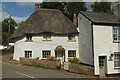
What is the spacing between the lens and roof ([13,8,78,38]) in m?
21.4

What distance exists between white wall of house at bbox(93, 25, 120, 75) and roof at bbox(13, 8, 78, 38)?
6545mm

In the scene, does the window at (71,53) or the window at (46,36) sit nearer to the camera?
the window at (46,36)

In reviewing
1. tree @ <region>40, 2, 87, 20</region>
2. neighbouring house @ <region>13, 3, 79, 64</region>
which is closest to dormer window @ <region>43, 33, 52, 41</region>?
neighbouring house @ <region>13, 3, 79, 64</region>

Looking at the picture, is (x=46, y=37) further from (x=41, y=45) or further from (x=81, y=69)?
(x=81, y=69)

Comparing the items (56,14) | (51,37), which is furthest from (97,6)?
(51,37)

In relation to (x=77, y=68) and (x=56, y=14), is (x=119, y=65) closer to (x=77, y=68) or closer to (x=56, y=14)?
(x=77, y=68)

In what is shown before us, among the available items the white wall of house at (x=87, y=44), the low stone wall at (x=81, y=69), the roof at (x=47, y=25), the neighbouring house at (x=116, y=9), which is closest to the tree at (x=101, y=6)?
the roof at (x=47, y=25)

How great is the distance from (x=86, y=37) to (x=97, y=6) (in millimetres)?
25510

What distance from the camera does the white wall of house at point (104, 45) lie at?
591 inches

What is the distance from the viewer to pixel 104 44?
1523cm

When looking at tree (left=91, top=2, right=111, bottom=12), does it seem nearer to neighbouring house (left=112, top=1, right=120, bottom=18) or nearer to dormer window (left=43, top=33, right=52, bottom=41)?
neighbouring house (left=112, top=1, right=120, bottom=18)

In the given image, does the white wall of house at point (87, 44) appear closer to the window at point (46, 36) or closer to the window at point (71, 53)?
the window at point (71, 53)

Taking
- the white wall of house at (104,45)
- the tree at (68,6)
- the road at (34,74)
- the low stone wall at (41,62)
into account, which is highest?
the tree at (68,6)

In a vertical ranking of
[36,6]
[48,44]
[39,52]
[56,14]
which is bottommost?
[39,52]
